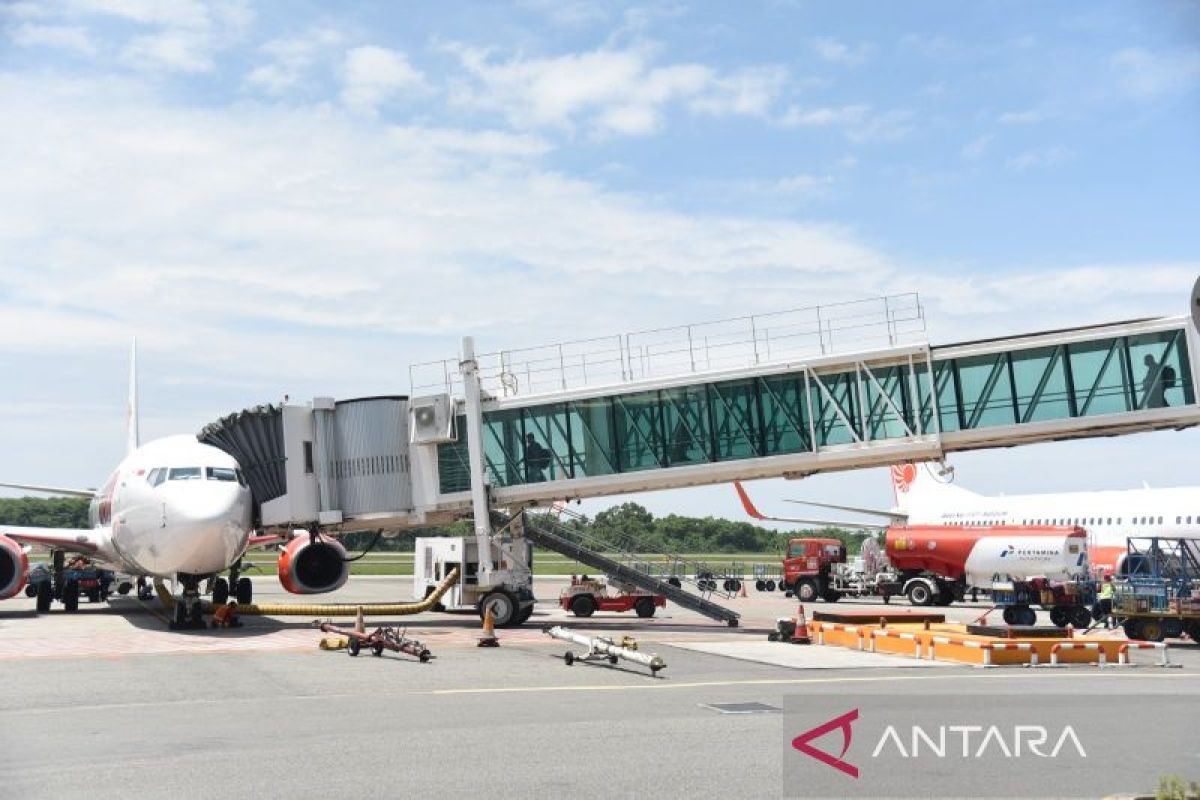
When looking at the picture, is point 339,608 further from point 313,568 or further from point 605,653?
point 605,653

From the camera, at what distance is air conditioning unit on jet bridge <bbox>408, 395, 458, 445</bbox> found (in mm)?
33281

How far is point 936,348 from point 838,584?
1170 inches

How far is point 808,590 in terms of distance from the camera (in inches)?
2249

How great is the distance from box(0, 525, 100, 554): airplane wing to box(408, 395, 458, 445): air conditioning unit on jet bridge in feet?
37.9

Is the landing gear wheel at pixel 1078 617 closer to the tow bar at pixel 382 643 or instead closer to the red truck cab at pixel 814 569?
the red truck cab at pixel 814 569

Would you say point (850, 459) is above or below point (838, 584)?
above

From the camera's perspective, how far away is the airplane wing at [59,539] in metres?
37.2

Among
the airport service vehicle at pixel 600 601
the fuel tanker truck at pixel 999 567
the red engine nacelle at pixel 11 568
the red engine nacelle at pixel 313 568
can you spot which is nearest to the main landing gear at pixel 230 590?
the red engine nacelle at pixel 313 568

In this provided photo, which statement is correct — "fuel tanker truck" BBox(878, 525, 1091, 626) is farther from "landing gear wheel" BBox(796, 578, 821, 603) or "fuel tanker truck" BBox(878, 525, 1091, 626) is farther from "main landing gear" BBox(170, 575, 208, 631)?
"main landing gear" BBox(170, 575, 208, 631)

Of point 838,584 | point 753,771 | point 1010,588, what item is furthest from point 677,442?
point 838,584

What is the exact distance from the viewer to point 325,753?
13.0 m

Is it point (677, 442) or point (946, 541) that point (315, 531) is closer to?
point (677, 442)

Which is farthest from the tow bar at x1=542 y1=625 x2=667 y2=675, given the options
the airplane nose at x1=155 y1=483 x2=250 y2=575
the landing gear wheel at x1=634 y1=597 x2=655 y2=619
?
the landing gear wheel at x1=634 y1=597 x2=655 y2=619

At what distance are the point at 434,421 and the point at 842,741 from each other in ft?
69.2
